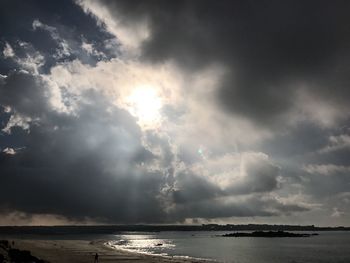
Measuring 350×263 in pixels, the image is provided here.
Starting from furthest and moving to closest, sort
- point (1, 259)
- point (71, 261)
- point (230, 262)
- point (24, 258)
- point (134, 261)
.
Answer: point (230, 262) < point (134, 261) < point (71, 261) < point (24, 258) < point (1, 259)

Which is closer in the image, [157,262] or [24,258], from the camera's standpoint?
[24,258]

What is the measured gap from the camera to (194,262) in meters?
84.1

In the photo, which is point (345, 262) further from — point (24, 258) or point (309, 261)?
point (24, 258)

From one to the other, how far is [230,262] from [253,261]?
23.9ft

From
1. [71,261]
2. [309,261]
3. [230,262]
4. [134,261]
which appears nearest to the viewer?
[71,261]

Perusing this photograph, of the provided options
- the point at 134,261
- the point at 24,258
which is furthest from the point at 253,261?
the point at 24,258

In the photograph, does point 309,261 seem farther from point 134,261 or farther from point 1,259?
point 1,259

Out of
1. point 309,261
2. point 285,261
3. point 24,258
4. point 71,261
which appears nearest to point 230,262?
point 285,261

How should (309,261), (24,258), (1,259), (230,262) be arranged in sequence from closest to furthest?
1. (1,259)
2. (24,258)
3. (230,262)
4. (309,261)

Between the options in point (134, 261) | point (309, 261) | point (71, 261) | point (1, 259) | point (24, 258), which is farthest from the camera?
point (309, 261)

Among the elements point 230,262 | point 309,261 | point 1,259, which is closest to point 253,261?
point 230,262

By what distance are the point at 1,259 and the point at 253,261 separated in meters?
58.3

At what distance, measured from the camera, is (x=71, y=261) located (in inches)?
3017

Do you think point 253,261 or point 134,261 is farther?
point 253,261
